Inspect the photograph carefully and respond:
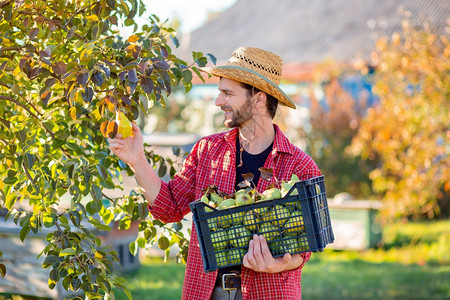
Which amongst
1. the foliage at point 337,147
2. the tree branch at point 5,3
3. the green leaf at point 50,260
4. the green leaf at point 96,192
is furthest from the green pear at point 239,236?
the foliage at point 337,147

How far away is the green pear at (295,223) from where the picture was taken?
243cm

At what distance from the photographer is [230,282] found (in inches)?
103

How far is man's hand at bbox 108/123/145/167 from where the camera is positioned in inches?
104

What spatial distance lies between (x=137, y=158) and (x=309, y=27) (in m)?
20.5

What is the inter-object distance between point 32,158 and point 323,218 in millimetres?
1127

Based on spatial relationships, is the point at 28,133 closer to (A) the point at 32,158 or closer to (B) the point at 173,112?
(A) the point at 32,158

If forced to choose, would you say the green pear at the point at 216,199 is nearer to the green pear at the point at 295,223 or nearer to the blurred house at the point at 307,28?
the green pear at the point at 295,223

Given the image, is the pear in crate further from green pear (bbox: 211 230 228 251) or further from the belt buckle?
the belt buckle

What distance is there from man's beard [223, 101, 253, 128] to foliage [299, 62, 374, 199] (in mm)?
9185

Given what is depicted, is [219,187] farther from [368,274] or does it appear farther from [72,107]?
[368,274]

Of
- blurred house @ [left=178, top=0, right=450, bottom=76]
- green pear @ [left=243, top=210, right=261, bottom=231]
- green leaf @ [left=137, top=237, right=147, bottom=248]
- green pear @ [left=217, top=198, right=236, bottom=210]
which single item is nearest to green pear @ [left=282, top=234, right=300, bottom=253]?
green pear @ [left=243, top=210, right=261, bottom=231]

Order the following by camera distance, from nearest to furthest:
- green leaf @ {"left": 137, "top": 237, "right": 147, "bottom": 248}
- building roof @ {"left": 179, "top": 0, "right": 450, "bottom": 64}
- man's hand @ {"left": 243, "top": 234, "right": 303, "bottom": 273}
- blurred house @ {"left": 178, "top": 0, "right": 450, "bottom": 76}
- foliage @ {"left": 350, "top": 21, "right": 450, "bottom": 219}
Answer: man's hand @ {"left": 243, "top": 234, "right": 303, "bottom": 273}
green leaf @ {"left": 137, "top": 237, "right": 147, "bottom": 248}
foliage @ {"left": 350, "top": 21, "right": 450, "bottom": 219}
blurred house @ {"left": 178, "top": 0, "right": 450, "bottom": 76}
building roof @ {"left": 179, "top": 0, "right": 450, "bottom": 64}

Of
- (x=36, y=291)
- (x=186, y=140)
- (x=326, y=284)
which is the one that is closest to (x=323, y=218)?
(x=36, y=291)

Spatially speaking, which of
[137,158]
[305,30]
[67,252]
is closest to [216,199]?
[137,158]
